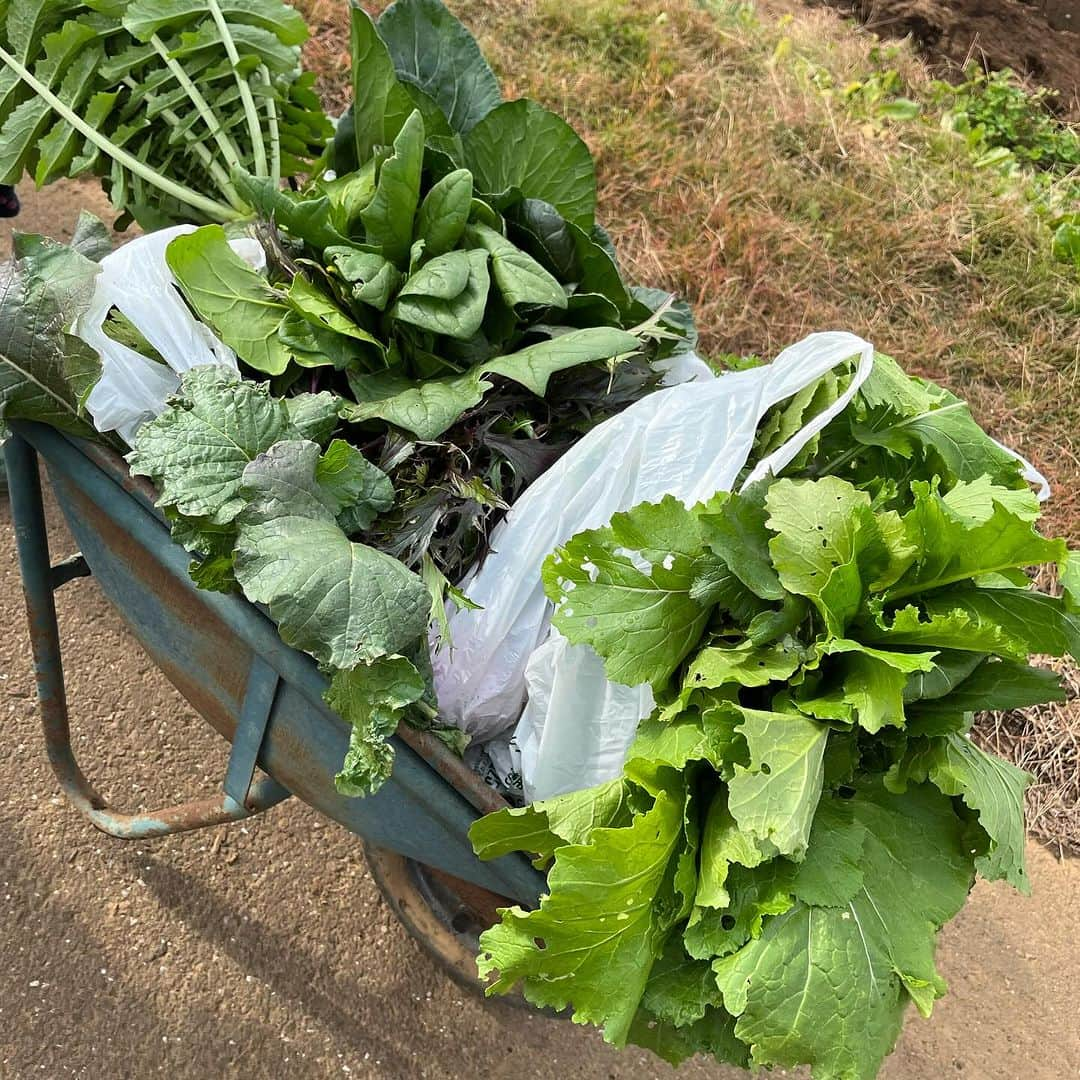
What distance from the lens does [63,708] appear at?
1.70 metres

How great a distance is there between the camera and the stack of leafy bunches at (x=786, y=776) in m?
1.01

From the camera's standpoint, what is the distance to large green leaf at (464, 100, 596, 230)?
1.54 metres

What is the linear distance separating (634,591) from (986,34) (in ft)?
17.8

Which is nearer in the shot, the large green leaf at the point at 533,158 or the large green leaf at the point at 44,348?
the large green leaf at the point at 44,348

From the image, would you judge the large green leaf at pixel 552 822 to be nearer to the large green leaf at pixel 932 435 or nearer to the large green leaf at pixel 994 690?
the large green leaf at pixel 994 690

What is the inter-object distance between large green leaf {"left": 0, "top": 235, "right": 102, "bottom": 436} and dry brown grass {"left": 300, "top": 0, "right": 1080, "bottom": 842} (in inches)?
93.8

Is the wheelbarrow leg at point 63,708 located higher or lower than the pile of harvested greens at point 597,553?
lower

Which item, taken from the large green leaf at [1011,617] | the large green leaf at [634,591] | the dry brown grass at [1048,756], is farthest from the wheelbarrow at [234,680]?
the dry brown grass at [1048,756]

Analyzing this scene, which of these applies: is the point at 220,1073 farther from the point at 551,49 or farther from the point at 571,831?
the point at 551,49

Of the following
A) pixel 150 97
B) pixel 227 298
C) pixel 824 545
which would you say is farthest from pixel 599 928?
pixel 150 97

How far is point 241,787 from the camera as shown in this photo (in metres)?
1.42

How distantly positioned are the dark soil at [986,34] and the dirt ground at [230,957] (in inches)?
179

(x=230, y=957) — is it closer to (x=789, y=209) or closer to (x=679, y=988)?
(x=679, y=988)

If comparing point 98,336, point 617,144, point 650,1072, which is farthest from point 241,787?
point 617,144
